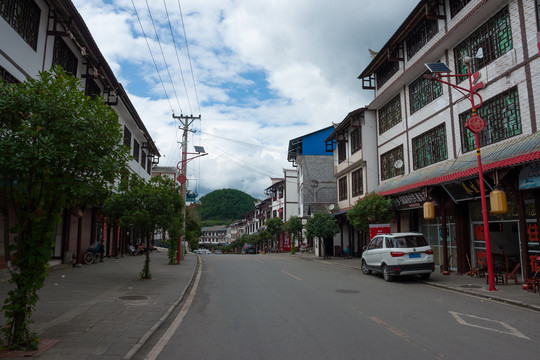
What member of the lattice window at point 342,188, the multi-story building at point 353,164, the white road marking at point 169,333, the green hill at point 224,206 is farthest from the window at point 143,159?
the green hill at point 224,206

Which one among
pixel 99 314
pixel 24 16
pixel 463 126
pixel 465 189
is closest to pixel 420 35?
pixel 463 126

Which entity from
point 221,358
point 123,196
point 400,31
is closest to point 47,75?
point 221,358

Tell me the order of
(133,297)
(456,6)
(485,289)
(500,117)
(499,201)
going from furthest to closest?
(456,6), (500,117), (485,289), (499,201), (133,297)

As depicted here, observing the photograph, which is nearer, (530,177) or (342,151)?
(530,177)

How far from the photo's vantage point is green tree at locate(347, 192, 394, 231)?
1919cm

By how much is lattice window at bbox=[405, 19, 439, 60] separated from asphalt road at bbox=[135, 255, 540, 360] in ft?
43.2

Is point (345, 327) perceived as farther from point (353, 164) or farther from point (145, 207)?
point (353, 164)

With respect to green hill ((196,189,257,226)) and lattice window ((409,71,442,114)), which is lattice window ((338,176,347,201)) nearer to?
lattice window ((409,71,442,114))

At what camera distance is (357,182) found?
27469 mm

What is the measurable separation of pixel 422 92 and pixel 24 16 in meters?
17.5

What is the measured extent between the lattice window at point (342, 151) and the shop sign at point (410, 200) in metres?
10.5

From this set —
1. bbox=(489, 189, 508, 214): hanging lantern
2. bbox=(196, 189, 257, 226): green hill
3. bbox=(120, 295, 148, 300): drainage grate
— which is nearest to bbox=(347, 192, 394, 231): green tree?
bbox=(489, 189, 508, 214): hanging lantern

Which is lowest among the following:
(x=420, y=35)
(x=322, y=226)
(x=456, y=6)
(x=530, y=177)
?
(x=322, y=226)

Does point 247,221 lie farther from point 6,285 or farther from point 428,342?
point 428,342
